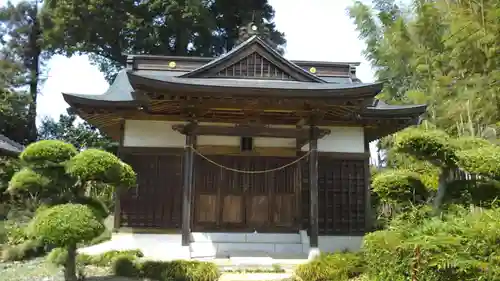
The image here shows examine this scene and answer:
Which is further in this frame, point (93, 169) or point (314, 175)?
point (314, 175)

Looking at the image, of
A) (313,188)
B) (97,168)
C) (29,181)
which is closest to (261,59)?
(313,188)

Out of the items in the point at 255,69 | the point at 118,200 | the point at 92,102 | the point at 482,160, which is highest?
the point at 255,69

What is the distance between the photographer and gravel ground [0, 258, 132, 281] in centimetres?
761

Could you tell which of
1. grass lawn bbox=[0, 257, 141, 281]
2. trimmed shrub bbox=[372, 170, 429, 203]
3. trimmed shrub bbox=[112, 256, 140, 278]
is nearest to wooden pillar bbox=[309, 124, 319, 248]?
trimmed shrub bbox=[372, 170, 429, 203]

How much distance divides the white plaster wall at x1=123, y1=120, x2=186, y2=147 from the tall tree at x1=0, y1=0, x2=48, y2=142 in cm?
2023

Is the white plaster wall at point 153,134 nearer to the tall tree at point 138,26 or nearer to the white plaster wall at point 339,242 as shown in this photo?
the white plaster wall at point 339,242

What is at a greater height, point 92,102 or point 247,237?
point 92,102

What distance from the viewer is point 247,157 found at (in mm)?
10273

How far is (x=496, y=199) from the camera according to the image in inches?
259

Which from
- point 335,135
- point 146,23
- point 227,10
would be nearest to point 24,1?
point 146,23

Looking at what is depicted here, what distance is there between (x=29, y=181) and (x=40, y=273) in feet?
8.22

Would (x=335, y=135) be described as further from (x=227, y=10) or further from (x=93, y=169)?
(x=227, y=10)

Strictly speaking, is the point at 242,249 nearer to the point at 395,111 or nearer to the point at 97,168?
the point at 97,168

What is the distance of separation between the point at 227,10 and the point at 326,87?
851 inches
